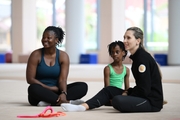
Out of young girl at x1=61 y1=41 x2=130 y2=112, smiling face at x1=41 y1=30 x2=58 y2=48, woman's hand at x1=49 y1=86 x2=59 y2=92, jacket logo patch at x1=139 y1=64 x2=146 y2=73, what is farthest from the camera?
woman's hand at x1=49 y1=86 x2=59 y2=92

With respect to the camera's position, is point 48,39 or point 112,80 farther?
point 112,80

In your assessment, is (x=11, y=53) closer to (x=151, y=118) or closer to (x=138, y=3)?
(x=138, y=3)

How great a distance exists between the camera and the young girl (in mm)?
5934

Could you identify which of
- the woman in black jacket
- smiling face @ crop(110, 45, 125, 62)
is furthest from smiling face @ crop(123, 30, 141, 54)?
smiling face @ crop(110, 45, 125, 62)

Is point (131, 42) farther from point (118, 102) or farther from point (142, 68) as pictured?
point (118, 102)

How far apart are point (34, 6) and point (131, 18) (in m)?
6.04

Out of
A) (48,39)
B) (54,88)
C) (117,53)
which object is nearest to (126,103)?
(117,53)

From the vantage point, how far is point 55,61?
6680 millimetres

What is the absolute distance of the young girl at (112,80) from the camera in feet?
19.5

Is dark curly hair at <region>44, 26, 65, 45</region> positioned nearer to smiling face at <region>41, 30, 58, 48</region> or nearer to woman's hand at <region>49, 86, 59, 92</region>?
smiling face at <region>41, 30, 58, 48</region>

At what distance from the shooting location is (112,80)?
22.3ft

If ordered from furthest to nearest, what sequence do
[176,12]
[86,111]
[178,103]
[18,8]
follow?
1. [18,8]
2. [176,12]
3. [178,103]
4. [86,111]

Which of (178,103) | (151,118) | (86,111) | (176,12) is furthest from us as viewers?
(176,12)

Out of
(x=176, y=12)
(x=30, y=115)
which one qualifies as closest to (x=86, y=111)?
(x=30, y=115)
